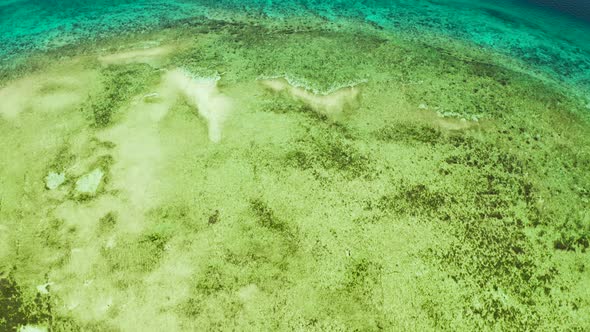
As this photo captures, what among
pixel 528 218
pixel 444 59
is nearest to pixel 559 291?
pixel 528 218

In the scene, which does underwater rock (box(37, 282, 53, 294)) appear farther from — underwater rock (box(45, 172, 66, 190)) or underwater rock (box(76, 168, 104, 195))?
underwater rock (box(45, 172, 66, 190))

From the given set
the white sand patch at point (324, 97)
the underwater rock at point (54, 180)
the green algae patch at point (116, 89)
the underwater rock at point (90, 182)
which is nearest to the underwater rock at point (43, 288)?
the underwater rock at point (90, 182)

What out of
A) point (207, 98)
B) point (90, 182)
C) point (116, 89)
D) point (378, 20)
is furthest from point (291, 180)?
point (378, 20)

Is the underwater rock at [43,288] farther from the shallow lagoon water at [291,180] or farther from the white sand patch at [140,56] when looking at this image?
the white sand patch at [140,56]

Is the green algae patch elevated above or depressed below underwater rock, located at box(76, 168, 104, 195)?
above

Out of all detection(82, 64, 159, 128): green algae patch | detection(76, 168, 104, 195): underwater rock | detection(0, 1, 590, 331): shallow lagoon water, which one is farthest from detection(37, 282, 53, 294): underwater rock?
detection(82, 64, 159, 128): green algae patch
